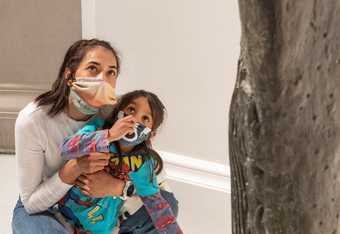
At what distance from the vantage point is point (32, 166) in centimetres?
151

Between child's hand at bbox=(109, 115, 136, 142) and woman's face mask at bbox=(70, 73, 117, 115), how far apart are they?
4 cm

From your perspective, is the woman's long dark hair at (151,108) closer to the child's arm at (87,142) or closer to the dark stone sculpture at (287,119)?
the child's arm at (87,142)

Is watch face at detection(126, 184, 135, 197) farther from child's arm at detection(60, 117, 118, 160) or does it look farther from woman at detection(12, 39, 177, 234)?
child's arm at detection(60, 117, 118, 160)

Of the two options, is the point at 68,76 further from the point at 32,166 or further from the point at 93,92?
the point at 32,166

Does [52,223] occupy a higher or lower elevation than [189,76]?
lower

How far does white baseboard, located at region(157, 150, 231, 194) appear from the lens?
2.07 meters

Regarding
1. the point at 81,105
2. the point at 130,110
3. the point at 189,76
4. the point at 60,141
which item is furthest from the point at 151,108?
the point at 189,76

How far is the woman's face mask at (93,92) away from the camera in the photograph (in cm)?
132

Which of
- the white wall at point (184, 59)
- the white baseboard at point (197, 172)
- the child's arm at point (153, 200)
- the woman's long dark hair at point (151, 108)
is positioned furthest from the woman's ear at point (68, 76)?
the white baseboard at point (197, 172)

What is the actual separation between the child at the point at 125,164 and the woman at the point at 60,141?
0.03 m

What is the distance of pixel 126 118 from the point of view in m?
1.31

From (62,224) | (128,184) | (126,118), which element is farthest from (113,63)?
(62,224)

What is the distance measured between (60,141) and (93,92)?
232 millimetres

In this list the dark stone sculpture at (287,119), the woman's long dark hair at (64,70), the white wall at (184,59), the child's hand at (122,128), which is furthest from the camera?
the white wall at (184,59)
